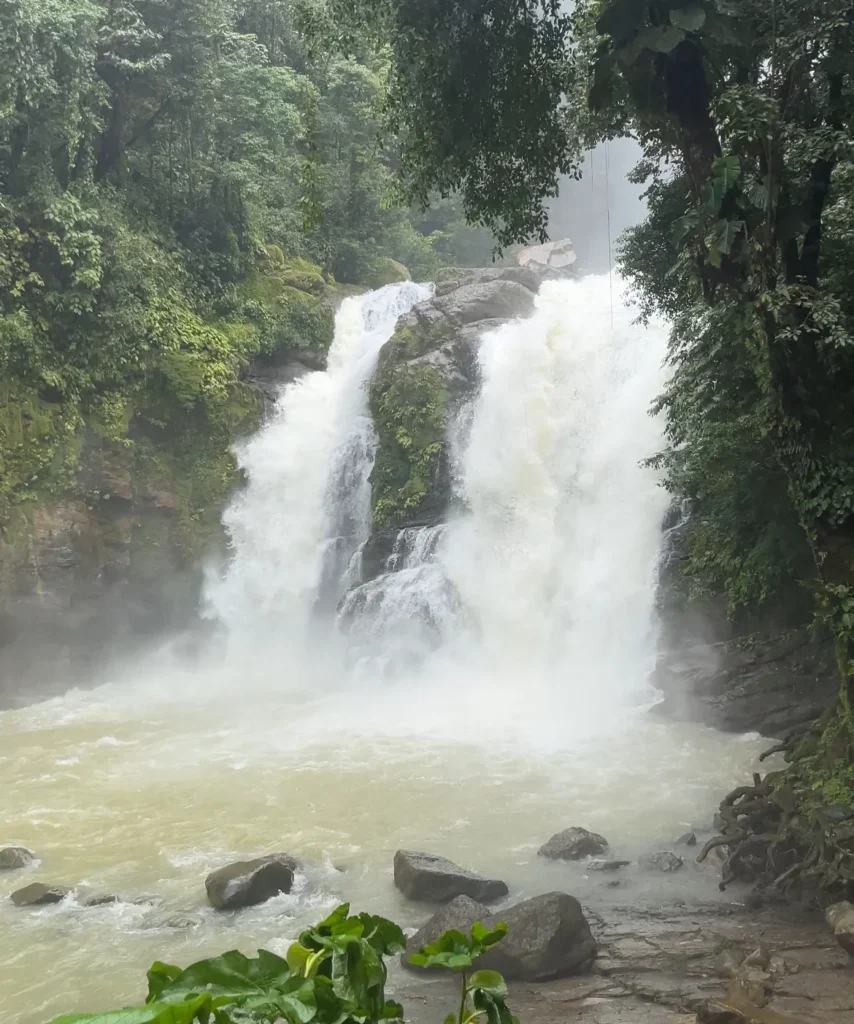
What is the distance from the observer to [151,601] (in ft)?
55.0

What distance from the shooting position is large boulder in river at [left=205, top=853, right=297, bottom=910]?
22.2 feet

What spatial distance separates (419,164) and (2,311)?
33.1 ft

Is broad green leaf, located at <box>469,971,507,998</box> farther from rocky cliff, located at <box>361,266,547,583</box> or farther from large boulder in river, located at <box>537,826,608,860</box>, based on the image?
rocky cliff, located at <box>361,266,547,583</box>

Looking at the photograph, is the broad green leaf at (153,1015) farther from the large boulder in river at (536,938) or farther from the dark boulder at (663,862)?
the dark boulder at (663,862)

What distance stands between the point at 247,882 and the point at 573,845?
277cm

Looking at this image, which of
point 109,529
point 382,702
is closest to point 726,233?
point 382,702

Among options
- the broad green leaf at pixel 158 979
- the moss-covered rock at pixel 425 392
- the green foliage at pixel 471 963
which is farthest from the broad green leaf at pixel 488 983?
the moss-covered rock at pixel 425 392

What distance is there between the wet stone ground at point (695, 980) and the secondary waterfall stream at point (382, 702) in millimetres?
934

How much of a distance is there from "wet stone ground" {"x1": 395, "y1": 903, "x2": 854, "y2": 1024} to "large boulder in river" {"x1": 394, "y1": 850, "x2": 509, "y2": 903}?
2.82ft

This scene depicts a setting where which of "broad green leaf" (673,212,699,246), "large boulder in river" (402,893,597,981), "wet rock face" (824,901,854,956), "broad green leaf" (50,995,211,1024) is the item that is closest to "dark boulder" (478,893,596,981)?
"large boulder in river" (402,893,597,981)

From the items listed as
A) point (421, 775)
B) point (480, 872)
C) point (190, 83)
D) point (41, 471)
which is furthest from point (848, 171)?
point (190, 83)

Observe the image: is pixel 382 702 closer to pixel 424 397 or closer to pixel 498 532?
pixel 498 532

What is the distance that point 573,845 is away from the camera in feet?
24.8

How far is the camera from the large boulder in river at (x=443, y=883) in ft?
22.0
